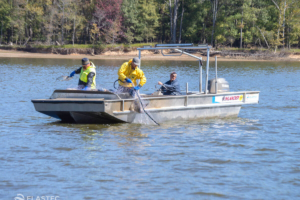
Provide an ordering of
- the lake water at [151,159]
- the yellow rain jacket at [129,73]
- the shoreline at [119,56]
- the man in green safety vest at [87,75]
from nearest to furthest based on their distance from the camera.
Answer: the lake water at [151,159], the yellow rain jacket at [129,73], the man in green safety vest at [87,75], the shoreline at [119,56]

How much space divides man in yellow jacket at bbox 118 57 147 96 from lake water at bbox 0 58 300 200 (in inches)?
38.3

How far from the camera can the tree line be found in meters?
54.2

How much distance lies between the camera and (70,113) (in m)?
10.2

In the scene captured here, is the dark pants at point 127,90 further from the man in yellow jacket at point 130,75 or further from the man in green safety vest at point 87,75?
the man in green safety vest at point 87,75

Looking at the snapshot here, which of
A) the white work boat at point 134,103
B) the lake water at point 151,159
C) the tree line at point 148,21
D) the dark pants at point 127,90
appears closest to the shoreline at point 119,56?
the tree line at point 148,21

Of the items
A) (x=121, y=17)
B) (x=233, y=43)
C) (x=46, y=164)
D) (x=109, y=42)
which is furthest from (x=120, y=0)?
(x=46, y=164)

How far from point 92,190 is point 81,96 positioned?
4186 millimetres

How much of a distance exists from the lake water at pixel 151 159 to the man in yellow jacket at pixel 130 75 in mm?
974

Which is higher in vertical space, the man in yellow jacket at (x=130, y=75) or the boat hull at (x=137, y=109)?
the man in yellow jacket at (x=130, y=75)

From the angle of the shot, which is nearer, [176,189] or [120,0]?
[176,189]

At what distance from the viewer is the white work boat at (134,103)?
392 inches

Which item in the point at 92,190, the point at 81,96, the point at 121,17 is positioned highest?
the point at 121,17

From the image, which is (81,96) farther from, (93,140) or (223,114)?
(223,114)

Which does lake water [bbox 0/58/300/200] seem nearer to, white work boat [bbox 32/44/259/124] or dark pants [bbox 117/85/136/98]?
white work boat [bbox 32/44/259/124]
